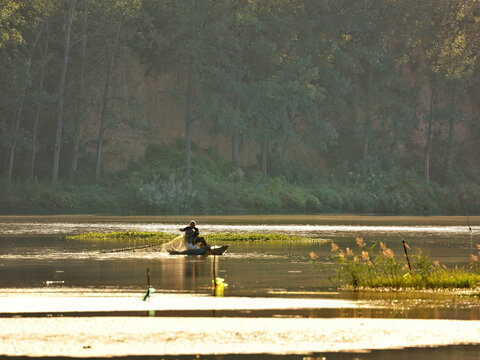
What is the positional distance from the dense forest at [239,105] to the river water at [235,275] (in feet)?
101

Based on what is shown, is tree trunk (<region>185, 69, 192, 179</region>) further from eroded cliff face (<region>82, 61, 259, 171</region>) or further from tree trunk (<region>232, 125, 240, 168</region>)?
tree trunk (<region>232, 125, 240, 168</region>)

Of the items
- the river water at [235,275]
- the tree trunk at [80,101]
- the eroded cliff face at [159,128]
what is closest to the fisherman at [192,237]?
the river water at [235,275]

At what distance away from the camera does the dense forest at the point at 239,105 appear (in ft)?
290

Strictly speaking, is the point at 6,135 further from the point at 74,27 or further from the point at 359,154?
the point at 359,154

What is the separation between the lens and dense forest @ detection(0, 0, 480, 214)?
88375 millimetres

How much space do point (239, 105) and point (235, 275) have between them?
7158 centimetres

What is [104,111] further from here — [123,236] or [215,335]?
[215,335]

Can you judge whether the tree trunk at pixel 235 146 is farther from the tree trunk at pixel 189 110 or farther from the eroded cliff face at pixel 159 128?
the tree trunk at pixel 189 110

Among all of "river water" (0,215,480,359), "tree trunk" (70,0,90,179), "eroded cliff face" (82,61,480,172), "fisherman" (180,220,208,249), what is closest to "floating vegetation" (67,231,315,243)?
"river water" (0,215,480,359)

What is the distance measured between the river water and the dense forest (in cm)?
3071

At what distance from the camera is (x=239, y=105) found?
10262 cm

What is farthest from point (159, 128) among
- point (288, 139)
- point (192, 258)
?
point (192, 258)

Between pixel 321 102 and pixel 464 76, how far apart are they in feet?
46.2

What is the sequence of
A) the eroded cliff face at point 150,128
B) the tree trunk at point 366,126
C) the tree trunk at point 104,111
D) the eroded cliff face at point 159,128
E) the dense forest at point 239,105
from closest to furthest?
1. the dense forest at point 239,105
2. the tree trunk at point 104,111
3. the eroded cliff face at point 159,128
4. the eroded cliff face at point 150,128
5. the tree trunk at point 366,126
